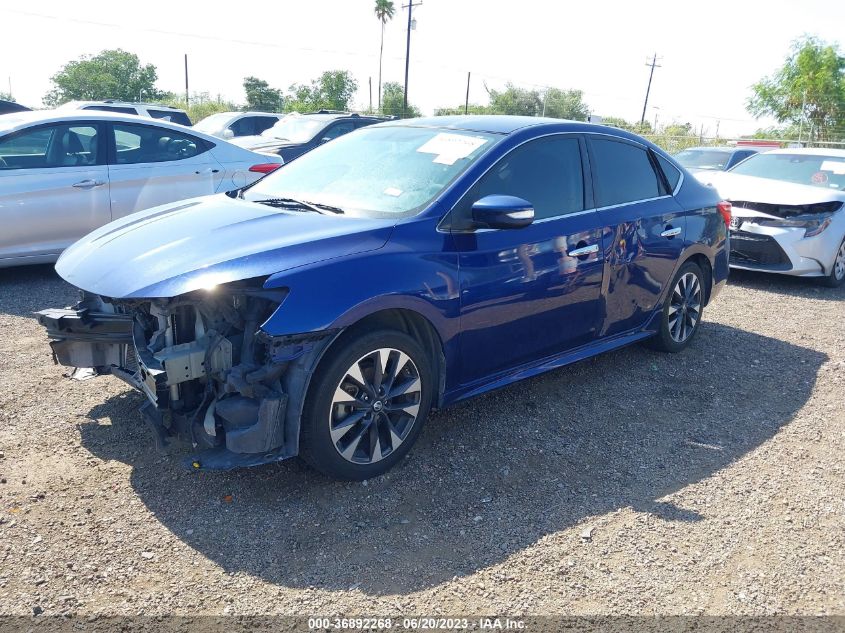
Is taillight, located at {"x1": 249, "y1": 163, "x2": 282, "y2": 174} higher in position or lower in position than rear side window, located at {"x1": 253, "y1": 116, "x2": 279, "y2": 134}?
lower

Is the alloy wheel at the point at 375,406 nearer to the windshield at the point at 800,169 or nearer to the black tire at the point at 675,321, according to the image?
the black tire at the point at 675,321

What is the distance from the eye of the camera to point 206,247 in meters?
3.27

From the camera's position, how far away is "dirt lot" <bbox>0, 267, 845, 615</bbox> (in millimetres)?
2744

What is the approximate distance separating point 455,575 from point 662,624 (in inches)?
31.6

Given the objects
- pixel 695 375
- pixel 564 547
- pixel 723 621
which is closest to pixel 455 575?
pixel 564 547

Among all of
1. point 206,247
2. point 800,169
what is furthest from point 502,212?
point 800,169

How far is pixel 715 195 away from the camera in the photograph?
574cm

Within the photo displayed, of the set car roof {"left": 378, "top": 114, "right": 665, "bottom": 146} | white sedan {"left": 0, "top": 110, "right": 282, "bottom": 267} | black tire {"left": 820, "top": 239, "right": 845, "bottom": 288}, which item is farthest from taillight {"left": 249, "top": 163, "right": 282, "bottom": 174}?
black tire {"left": 820, "top": 239, "right": 845, "bottom": 288}

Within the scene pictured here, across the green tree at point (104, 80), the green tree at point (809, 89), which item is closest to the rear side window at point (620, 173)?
the green tree at point (809, 89)

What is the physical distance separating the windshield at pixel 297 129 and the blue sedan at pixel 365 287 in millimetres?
8280

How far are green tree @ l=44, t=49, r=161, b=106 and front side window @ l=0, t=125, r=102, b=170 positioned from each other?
58574 millimetres

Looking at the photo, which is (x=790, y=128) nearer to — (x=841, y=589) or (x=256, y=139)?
(x=256, y=139)

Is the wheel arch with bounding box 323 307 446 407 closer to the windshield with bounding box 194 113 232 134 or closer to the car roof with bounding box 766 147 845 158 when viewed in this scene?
the car roof with bounding box 766 147 845 158

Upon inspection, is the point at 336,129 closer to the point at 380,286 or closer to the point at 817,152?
the point at 817,152
